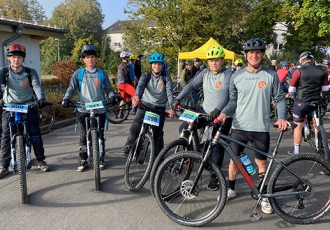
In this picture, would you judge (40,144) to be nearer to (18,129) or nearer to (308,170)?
(18,129)

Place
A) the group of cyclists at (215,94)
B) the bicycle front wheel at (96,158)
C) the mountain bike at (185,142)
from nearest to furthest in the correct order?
the group of cyclists at (215,94) < the mountain bike at (185,142) < the bicycle front wheel at (96,158)

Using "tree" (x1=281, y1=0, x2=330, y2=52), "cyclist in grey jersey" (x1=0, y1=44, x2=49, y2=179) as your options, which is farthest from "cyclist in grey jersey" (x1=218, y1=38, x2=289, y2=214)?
"tree" (x1=281, y1=0, x2=330, y2=52)

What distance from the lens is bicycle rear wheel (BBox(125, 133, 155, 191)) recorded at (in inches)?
164

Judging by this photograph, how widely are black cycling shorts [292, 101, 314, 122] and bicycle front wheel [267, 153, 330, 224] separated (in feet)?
6.30

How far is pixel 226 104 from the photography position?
384 centimetres

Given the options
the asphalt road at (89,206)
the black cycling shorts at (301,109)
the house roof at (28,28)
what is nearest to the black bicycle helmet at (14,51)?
the asphalt road at (89,206)

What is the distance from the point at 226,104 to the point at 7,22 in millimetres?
10354

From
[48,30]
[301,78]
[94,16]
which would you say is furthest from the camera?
[94,16]

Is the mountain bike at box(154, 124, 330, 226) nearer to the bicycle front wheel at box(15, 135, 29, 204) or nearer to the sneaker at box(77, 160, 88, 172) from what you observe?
the bicycle front wheel at box(15, 135, 29, 204)

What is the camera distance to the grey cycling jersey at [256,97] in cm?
349

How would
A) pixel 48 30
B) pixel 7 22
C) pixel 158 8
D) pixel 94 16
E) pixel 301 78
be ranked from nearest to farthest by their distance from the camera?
pixel 301 78, pixel 7 22, pixel 48 30, pixel 158 8, pixel 94 16

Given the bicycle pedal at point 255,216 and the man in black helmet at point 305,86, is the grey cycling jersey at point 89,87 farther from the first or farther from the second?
the man in black helmet at point 305,86

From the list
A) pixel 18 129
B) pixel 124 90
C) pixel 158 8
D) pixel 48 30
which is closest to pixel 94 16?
pixel 158 8

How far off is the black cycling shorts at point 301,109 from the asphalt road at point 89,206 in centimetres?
173
